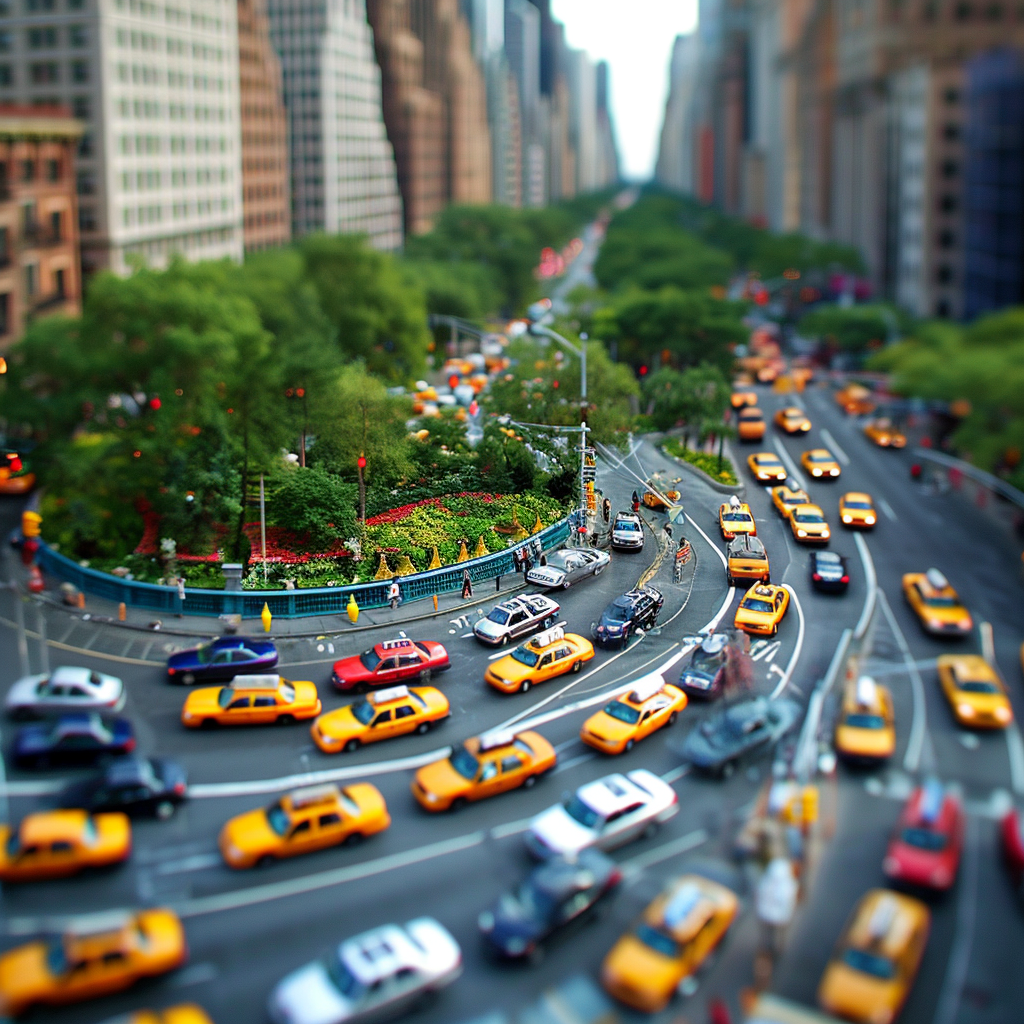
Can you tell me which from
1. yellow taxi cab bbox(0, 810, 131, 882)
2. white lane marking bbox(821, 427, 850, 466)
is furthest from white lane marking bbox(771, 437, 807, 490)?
yellow taxi cab bbox(0, 810, 131, 882)

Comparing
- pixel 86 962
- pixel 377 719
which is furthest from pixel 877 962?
pixel 377 719

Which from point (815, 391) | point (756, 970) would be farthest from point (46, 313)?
point (756, 970)

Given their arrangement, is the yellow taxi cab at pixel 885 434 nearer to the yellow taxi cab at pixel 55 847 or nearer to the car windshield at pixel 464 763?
the car windshield at pixel 464 763

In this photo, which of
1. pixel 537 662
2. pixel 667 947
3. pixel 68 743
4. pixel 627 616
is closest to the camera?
pixel 667 947

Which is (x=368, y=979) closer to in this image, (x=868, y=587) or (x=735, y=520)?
(x=868, y=587)

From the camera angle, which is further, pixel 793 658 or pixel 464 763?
pixel 793 658

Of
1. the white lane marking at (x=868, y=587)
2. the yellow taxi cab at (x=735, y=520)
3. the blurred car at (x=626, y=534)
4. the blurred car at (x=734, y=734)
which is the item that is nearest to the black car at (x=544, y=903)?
the blurred car at (x=734, y=734)

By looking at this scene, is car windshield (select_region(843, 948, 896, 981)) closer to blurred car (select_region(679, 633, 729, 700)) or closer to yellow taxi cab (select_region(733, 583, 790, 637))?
blurred car (select_region(679, 633, 729, 700))
